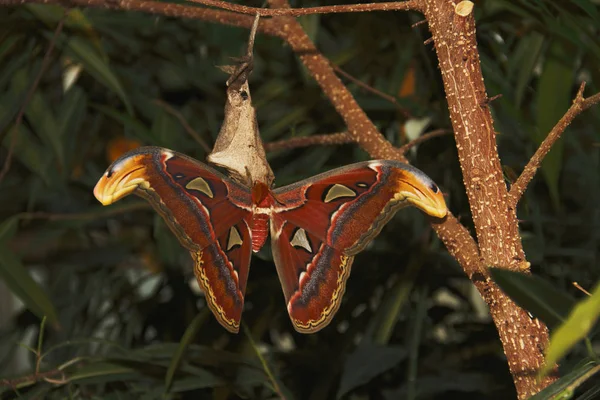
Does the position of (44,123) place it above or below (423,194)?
below

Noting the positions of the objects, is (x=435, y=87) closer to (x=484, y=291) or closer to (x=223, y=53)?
(x=484, y=291)

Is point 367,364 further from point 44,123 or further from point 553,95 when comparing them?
point 44,123

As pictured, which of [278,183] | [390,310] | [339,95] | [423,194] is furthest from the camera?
[390,310]

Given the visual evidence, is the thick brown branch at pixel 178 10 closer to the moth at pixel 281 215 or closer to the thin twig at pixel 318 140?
the thin twig at pixel 318 140

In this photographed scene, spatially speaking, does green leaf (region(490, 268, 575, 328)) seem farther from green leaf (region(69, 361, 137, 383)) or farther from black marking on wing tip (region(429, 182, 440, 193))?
green leaf (region(69, 361, 137, 383))

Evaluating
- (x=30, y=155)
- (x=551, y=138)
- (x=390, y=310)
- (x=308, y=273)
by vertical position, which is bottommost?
(x=390, y=310)

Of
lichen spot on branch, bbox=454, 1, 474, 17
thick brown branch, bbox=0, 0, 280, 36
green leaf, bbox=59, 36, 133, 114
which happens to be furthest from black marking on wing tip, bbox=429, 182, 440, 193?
green leaf, bbox=59, 36, 133, 114

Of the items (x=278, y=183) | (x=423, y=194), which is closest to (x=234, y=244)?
(x=423, y=194)
